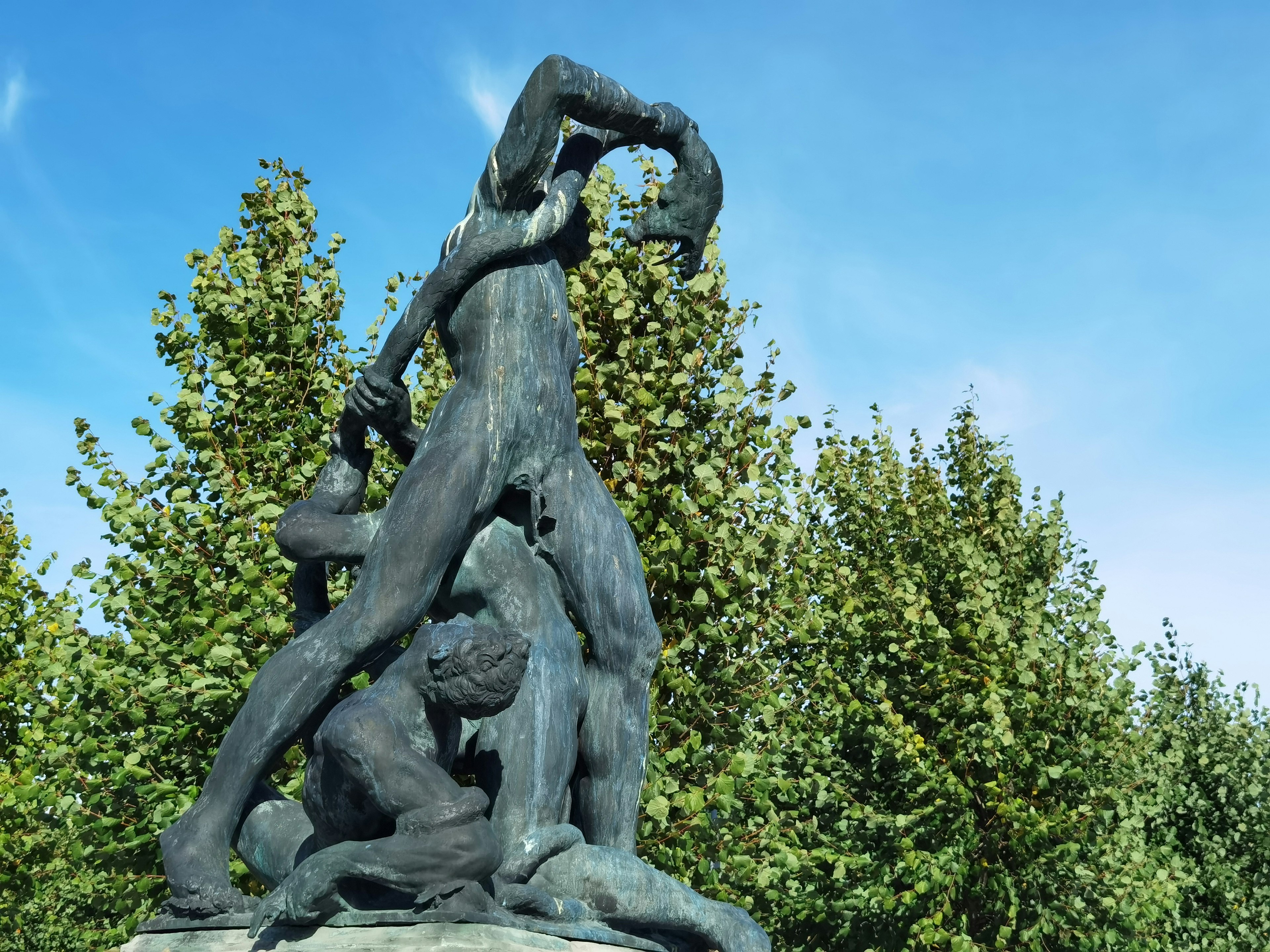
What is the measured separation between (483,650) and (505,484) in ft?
2.25

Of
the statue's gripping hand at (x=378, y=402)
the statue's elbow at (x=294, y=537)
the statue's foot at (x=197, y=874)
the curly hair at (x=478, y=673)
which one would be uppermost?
the statue's gripping hand at (x=378, y=402)

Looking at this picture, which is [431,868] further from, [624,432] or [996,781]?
[996,781]

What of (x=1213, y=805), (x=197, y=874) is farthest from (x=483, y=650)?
(x=1213, y=805)

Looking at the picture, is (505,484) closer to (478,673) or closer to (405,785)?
(478,673)

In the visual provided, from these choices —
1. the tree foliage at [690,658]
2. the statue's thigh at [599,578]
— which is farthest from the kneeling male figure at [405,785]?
the tree foliage at [690,658]

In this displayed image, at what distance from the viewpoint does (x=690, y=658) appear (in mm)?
7664

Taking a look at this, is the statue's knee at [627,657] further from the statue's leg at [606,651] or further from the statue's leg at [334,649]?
the statue's leg at [334,649]

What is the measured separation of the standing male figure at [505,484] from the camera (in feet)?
10.7

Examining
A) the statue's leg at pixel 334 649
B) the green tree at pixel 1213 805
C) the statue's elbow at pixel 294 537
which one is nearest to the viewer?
the statue's leg at pixel 334 649

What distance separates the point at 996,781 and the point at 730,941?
32.5 ft

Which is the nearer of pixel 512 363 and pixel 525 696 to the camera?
pixel 525 696

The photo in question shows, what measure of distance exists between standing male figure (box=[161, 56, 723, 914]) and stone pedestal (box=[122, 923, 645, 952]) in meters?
0.31

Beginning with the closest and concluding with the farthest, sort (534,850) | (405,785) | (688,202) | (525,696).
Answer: (405,785), (534,850), (525,696), (688,202)

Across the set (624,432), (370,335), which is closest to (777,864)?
(624,432)
